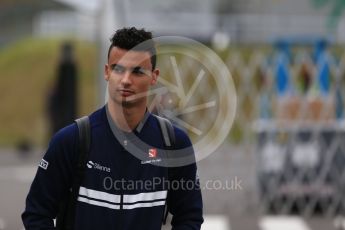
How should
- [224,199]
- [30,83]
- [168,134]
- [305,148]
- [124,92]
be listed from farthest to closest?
[30,83] < [224,199] < [305,148] < [168,134] < [124,92]

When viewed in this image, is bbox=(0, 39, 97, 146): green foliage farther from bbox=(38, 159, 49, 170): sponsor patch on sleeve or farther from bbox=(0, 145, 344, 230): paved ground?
bbox=(38, 159, 49, 170): sponsor patch on sleeve

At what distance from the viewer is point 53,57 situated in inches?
1070

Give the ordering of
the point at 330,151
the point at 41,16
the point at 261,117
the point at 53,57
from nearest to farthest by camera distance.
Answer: the point at 330,151
the point at 261,117
the point at 53,57
the point at 41,16

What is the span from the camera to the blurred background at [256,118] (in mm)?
11078

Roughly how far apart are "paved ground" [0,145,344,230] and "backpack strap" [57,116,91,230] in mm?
5198

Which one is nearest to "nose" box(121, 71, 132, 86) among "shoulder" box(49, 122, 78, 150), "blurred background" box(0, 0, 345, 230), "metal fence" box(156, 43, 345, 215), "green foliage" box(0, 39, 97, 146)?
"shoulder" box(49, 122, 78, 150)

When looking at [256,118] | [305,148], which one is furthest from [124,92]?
[256,118]

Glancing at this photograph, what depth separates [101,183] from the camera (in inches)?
139

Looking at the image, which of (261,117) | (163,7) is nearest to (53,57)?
(163,7)

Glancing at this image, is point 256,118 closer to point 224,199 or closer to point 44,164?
point 224,199

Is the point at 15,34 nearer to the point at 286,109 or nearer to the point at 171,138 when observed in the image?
the point at 286,109

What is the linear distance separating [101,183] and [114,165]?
3.0 inches

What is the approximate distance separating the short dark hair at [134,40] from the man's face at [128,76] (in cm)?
2

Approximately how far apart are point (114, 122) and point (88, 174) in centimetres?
20
